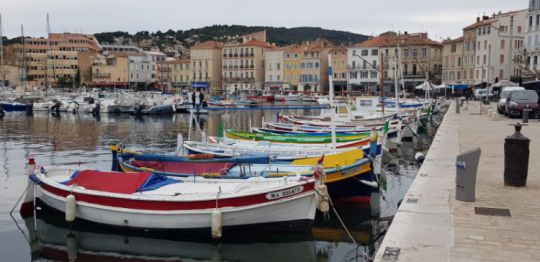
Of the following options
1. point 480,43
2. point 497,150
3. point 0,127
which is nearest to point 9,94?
point 0,127

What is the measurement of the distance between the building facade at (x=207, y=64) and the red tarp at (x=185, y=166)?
331 feet

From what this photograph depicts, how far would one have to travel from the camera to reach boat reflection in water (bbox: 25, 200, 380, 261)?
11898 mm

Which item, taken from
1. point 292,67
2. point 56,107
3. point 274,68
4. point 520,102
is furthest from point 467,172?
point 274,68

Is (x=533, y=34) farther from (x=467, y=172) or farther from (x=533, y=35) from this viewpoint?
(x=467, y=172)

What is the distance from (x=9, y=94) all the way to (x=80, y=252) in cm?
8265

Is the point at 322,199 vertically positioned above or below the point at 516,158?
below

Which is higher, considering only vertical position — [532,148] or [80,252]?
[532,148]

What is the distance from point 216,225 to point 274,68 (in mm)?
103715

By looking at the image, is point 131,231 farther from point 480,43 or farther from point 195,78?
point 195,78

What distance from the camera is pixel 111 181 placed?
526 inches

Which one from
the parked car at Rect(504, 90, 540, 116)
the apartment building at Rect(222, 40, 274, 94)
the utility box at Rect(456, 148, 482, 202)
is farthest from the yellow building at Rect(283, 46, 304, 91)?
the utility box at Rect(456, 148, 482, 202)

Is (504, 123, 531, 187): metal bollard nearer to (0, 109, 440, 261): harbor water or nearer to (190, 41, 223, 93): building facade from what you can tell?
(0, 109, 440, 261): harbor water

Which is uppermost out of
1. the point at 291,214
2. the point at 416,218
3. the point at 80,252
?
the point at 416,218

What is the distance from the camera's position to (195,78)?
120 m
